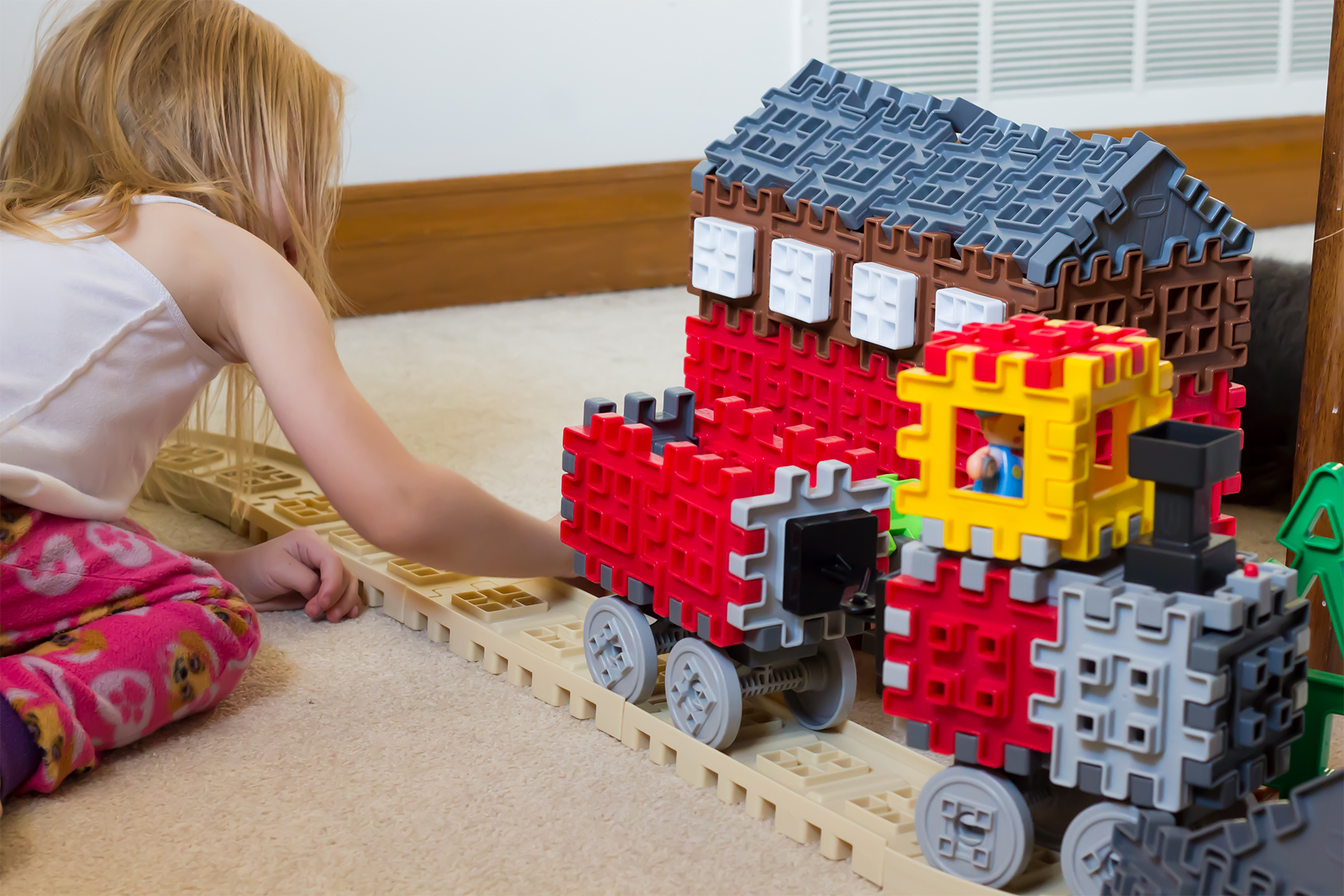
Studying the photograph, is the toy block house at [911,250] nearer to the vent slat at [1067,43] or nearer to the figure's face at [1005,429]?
the figure's face at [1005,429]

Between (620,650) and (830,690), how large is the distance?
5.3 inches

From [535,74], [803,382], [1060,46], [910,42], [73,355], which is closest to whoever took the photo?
[73,355]

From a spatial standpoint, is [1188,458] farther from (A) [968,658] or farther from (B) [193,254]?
(B) [193,254]

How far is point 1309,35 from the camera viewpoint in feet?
8.55

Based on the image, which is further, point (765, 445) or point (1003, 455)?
point (765, 445)

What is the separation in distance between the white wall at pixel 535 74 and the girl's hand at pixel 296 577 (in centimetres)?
97

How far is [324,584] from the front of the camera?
1000mm

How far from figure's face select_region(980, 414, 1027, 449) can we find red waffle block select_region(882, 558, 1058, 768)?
6cm

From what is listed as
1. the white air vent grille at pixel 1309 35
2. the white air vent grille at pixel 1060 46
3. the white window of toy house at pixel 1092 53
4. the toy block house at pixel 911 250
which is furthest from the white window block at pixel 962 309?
the white air vent grille at pixel 1309 35

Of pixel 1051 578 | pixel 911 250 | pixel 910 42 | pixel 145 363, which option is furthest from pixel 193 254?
pixel 910 42

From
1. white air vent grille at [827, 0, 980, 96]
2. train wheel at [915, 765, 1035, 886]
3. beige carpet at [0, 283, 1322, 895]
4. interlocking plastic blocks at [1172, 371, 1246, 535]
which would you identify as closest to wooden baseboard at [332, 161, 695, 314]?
white air vent grille at [827, 0, 980, 96]

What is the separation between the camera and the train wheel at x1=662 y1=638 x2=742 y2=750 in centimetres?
76

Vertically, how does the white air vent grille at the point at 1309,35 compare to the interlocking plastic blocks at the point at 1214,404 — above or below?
above

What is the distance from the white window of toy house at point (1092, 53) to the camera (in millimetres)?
2270
